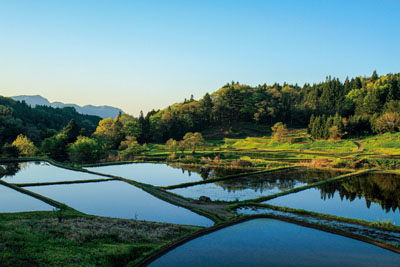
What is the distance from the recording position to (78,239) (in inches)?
554

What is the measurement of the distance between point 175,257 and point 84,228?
20.3ft

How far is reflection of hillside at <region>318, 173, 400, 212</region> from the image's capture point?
81.9 ft

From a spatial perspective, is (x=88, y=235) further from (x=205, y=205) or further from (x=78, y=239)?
(x=205, y=205)

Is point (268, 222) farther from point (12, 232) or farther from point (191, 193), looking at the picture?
point (12, 232)

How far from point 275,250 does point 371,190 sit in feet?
68.7

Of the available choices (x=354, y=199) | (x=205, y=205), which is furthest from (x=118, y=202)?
(x=354, y=199)

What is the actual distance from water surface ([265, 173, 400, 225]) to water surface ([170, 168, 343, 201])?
2736 millimetres

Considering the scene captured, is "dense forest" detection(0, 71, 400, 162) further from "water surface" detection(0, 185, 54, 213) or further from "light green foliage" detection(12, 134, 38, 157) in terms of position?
"water surface" detection(0, 185, 54, 213)

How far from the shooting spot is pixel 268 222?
1869cm

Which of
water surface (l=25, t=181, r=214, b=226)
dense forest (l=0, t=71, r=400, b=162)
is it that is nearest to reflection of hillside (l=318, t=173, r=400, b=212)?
water surface (l=25, t=181, r=214, b=226)

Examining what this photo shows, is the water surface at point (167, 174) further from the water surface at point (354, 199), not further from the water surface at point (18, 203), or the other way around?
the water surface at point (354, 199)

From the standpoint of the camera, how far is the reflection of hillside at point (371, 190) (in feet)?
81.9

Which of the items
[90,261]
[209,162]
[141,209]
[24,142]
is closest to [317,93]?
[209,162]

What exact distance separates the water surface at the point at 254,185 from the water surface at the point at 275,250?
1006 cm
